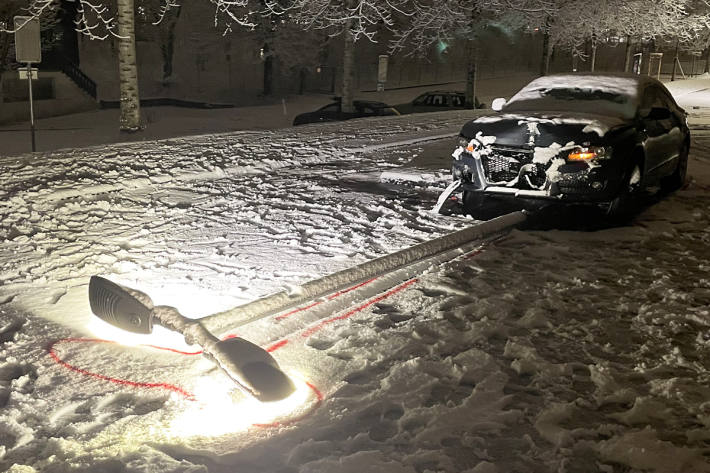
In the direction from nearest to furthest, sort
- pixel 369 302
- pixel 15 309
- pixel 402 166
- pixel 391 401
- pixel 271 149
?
pixel 391 401
pixel 15 309
pixel 369 302
pixel 402 166
pixel 271 149

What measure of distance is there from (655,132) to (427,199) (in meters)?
3.09

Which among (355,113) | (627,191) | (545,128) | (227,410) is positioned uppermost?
(545,128)

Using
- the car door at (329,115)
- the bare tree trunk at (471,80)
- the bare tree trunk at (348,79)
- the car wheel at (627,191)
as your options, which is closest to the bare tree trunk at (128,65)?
the car door at (329,115)

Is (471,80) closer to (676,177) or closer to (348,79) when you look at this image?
(348,79)

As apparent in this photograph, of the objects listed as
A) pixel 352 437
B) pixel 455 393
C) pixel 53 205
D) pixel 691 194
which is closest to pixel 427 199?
pixel 691 194

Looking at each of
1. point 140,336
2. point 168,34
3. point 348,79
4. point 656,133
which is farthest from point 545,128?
point 168,34

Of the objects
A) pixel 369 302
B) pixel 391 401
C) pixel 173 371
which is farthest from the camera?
pixel 369 302

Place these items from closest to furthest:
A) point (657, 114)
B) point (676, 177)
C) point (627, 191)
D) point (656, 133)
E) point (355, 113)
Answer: point (627, 191)
point (657, 114)
point (656, 133)
point (676, 177)
point (355, 113)

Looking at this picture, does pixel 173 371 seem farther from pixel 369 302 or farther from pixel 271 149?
pixel 271 149

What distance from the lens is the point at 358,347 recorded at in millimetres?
4664

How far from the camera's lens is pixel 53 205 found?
848 cm

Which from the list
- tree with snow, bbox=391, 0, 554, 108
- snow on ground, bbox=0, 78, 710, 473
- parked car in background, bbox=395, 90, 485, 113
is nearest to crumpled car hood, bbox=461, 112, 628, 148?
snow on ground, bbox=0, 78, 710, 473

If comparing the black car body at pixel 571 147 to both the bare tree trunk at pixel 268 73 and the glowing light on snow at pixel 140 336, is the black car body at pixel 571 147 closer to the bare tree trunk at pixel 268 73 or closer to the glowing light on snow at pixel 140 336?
the glowing light on snow at pixel 140 336

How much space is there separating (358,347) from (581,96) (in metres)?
6.13
